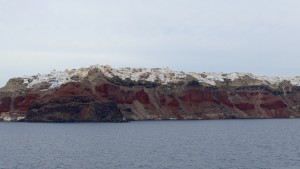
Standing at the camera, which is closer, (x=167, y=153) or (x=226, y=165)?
(x=226, y=165)

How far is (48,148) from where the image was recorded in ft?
343

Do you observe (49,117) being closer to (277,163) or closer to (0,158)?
(0,158)

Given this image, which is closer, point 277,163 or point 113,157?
point 277,163

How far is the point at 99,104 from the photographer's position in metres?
193

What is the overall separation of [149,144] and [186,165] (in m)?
36.6

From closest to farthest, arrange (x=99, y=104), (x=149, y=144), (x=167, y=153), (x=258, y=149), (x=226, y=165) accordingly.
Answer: (x=226, y=165) < (x=167, y=153) < (x=258, y=149) < (x=149, y=144) < (x=99, y=104)

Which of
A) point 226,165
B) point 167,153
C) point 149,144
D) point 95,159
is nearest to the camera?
point 226,165

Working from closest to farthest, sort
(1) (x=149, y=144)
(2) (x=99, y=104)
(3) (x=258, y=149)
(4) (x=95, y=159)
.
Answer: (4) (x=95, y=159), (3) (x=258, y=149), (1) (x=149, y=144), (2) (x=99, y=104)

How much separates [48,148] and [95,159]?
71.4 ft

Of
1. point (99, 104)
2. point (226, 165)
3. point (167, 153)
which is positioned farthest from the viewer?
point (99, 104)

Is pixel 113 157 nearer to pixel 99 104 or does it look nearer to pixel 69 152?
pixel 69 152

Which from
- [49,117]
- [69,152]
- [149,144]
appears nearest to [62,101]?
[49,117]

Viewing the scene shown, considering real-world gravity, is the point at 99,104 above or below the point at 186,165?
above

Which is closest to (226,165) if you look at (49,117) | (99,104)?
(99,104)
